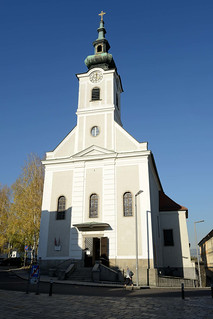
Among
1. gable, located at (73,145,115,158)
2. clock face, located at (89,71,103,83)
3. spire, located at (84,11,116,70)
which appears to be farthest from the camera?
spire, located at (84,11,116,70)

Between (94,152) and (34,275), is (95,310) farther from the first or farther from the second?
(94,152)

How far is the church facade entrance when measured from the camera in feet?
75.2

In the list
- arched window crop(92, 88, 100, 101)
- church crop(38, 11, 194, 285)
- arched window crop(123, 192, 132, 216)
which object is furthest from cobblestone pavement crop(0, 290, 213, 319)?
arched window crop(92, 88, 100, 101)

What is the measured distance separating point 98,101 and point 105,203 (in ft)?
37.2

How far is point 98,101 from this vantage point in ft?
96.8

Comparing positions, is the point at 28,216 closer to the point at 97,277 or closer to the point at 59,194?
the point at 59,194

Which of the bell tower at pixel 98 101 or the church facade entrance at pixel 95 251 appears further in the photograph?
the bell tower at pixel 98 101

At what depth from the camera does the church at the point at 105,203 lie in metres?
23.1

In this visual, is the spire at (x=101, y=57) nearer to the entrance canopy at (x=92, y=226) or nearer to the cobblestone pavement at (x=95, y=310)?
the entrance canopy at (x=92, y=226)

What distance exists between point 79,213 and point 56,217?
2394mm

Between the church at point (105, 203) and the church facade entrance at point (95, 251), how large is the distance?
79mm

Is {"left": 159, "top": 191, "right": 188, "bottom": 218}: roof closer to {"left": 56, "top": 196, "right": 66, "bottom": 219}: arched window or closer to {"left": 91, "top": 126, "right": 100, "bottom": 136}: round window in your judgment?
{"left": 91, "top": 126, "right": 100, "bottom": 136}: round window

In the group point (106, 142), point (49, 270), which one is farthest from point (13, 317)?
point (106, 142)

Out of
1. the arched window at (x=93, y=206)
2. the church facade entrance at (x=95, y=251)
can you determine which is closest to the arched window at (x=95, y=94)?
the arched window at (x=93, y=206)
